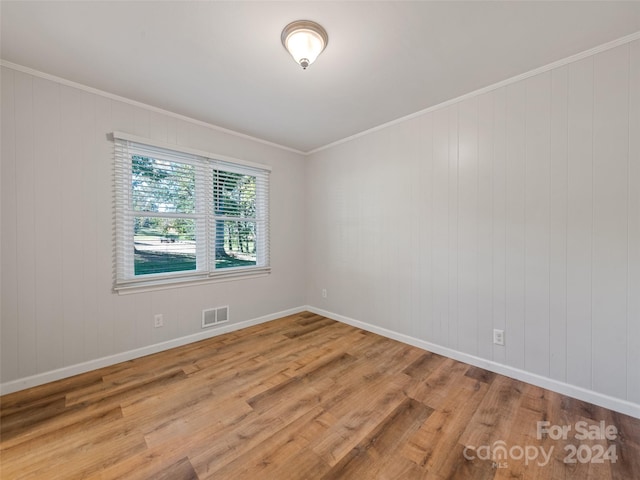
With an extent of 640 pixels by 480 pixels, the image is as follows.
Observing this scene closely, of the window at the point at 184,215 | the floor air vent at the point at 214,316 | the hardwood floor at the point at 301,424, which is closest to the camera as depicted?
the hardwood floor at the point at 301,424

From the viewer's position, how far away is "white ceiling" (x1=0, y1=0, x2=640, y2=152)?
5.13ft

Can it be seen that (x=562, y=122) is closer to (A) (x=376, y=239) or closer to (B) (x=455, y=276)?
(B) (x=455, y=276)

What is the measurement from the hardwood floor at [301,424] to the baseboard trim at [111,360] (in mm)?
74

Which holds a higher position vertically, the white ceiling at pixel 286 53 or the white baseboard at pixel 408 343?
the white ceiling at pixel 286 53

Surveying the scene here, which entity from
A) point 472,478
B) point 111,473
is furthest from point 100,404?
point 472,478

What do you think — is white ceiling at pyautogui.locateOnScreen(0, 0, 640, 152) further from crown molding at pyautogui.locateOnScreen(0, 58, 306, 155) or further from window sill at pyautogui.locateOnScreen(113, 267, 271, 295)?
window sill at pyautogui.locateOnScreen(113, 267, 271, 295)

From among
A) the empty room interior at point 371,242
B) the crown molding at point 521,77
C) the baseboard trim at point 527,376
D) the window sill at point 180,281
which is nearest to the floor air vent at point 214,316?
the empty room interior at point 371,242

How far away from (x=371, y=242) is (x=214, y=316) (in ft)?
6.99

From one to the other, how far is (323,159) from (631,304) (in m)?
3.40

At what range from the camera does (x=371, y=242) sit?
3348 mm

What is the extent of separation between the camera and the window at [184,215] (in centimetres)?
259

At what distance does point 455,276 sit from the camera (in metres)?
2.61

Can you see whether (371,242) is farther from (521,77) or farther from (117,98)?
(117,98)

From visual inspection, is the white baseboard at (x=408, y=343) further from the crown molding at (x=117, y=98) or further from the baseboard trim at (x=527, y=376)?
the crown molding at (x=117, y=98)
